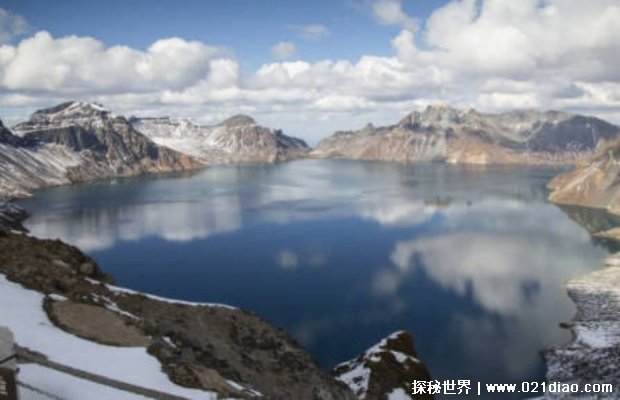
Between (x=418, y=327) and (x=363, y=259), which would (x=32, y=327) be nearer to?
(x=418, y=327)

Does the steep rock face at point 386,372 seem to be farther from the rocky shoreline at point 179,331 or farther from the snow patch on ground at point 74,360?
the snow patch on ground at point 74,360

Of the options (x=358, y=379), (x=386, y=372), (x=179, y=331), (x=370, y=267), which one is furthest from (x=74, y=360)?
(x=370, y=267)

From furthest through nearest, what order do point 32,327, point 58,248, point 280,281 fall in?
point 280,281
point 58,248
point 32,327

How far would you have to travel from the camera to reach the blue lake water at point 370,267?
70.0 m

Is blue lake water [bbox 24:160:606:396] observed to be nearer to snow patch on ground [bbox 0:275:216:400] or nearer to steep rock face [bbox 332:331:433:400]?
steep rock face [bbox 332:331:433:400]

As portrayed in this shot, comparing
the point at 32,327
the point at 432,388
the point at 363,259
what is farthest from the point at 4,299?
the point at 363,259

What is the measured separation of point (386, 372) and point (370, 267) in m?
54.5

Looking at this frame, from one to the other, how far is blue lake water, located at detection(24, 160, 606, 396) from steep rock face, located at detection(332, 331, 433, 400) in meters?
6.91

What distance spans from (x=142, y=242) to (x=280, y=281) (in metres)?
47.6

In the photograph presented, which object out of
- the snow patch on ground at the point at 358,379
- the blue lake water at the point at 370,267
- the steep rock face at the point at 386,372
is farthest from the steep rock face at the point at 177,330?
the blue lake water at the point at 370,267

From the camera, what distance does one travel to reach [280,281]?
95.2m

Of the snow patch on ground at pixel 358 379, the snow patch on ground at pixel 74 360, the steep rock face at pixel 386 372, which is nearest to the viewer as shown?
the snow patch on ground at pixel 74 360

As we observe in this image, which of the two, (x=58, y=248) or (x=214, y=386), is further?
(x=58, y=248)

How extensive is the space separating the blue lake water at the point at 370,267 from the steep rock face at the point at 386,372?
6906 millimetres
